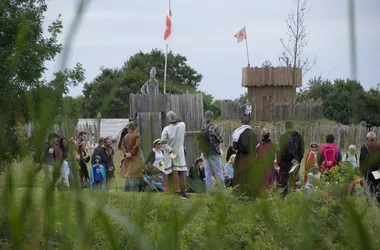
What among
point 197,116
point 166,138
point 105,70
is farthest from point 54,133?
point 197,116

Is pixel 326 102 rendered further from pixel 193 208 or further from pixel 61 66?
pixel 61 66

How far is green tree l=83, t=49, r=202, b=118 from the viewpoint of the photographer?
960 millimetres

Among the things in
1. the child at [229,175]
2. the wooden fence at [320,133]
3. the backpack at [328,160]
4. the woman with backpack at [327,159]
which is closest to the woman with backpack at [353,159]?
the wooden fence at [320,133]

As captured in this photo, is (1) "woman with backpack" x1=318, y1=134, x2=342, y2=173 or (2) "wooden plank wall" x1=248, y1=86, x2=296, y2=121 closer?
(2) "wooden plank wall" x1=248, y1=86, x2=296, y2=121

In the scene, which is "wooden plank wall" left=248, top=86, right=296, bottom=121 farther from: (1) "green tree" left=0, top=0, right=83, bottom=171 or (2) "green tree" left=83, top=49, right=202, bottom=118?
(1) "green tree" left=0, top=0, right=83, bottom=171

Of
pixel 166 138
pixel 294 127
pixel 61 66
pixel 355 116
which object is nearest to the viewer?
pixel 355 116

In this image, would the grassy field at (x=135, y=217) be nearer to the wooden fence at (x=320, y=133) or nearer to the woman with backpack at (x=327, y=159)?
the wooden fence at (x=320, y=133)

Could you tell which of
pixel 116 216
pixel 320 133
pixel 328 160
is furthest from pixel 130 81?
pixel 328 160

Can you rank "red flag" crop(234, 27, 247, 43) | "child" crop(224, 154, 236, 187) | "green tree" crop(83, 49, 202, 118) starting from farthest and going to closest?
1. "child" crop(224, 154, 236, 187)
2. "red flag" crop(234, 27, 247, 43)
3. "green tree" crop(83, 49, 202, 118)

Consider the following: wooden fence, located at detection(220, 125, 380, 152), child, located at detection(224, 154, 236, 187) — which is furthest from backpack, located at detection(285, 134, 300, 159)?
child, located at detection(224, 154, 236, 187)

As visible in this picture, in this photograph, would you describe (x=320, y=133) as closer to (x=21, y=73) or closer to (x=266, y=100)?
(x=21, y=73)

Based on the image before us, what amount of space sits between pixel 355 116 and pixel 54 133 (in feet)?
1.43

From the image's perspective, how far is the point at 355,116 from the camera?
59cm

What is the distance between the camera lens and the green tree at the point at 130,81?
0.96 metres
